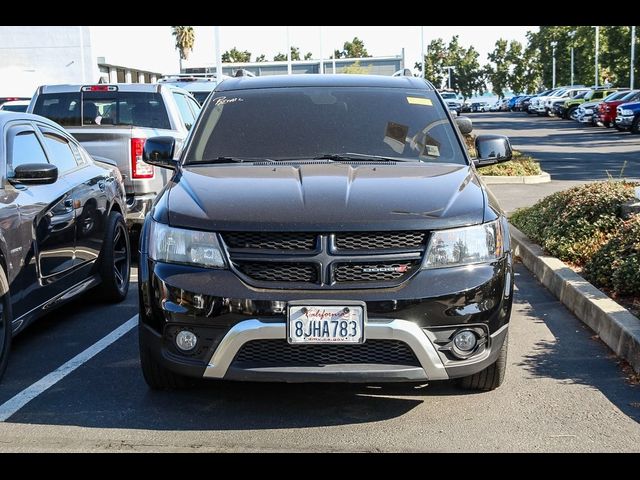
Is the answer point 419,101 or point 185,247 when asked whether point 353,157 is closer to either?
point 419,101

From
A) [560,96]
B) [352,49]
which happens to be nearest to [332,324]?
[560,96]

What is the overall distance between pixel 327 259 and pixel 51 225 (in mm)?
2751

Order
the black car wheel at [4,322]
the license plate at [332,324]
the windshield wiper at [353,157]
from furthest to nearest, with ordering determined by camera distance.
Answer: the windshield wiper at [353,157]
the black car wheel at [4,322]
the license plate at [332,324]

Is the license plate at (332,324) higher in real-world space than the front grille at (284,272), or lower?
lower

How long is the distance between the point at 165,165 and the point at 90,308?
2055 mm

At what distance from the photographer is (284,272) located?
4.36 m

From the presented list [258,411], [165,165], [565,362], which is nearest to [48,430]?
[258,411]

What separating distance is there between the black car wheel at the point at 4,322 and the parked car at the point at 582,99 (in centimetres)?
4525

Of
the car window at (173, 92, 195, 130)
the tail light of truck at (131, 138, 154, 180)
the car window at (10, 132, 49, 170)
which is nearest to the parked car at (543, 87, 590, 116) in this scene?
the car window at (173, 92, 195, 130)

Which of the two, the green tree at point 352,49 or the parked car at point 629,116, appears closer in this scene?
the parked car at point 629,116

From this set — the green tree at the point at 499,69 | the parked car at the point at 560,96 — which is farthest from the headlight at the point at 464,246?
the green tree at the point at 499,69

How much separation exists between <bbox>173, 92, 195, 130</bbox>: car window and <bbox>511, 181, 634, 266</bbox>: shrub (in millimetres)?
4403

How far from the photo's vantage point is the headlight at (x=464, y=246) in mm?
4395

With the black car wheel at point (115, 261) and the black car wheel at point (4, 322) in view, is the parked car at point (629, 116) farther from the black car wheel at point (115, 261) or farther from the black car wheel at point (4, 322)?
the black car wheel at point (4, 322)
